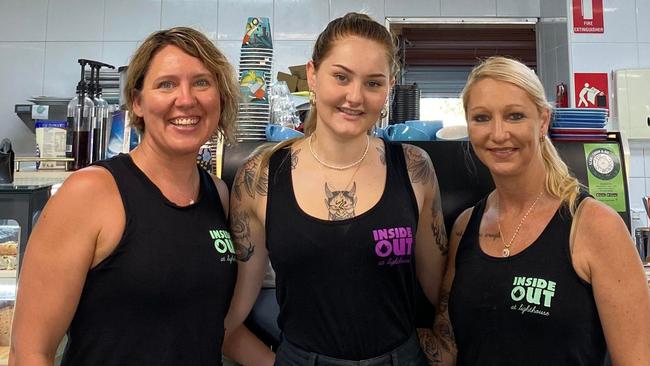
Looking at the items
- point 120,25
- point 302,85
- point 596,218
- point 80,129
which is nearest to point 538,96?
point 596,218

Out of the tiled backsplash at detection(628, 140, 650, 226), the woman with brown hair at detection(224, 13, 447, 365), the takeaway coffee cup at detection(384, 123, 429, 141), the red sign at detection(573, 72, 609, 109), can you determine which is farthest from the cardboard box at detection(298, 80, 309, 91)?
the tiled backsplash at detection(628, 140, 650, 226)

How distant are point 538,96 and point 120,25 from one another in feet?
9.77

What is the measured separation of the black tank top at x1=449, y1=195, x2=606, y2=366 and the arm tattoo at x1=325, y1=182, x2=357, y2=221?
331mm

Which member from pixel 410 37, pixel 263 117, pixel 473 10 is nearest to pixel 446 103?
pixel 410 37

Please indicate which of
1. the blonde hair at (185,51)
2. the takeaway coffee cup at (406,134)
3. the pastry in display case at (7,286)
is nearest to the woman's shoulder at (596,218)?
the takeaway coffee cup at (406,134)

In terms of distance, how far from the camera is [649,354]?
92cm

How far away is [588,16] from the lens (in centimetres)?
295

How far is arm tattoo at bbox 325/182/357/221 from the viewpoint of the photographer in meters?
1.09

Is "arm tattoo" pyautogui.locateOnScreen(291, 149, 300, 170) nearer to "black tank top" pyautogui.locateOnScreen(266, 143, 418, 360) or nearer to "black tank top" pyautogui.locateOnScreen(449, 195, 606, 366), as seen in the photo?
"black tank top" pyautogui.locateOnScreen(266, 143, 418, 360)

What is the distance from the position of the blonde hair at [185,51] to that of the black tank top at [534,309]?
747mm

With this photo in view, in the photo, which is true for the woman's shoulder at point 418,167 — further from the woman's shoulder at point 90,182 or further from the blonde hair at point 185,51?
the woman's shoulder at point 90,182

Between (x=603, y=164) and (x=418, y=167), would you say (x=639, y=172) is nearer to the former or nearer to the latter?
(x=603, y=164)

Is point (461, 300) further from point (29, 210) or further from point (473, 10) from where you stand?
point (473, 10)

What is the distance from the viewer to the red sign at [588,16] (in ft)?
9.64
